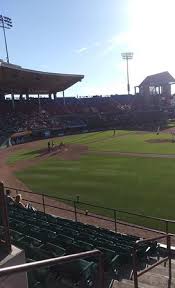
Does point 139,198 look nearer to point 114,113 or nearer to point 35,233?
point 35,233

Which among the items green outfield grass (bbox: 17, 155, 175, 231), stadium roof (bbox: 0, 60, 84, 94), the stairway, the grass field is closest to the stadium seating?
the stairway

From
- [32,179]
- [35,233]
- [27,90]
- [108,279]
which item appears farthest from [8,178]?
[27,90]

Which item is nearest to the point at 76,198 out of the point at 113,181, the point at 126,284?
the point at 113,181

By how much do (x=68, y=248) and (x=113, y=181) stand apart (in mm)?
17950

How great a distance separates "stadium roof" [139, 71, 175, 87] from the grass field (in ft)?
247

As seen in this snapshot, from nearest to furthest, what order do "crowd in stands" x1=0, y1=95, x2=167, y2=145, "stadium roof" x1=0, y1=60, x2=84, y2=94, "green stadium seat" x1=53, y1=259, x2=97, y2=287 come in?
"green stadium seat" x1=53, y1=259, x2=97, y2=287 → "stadium roof" x1=0, y1=60, x2=84, y2=94 → "crowd in stands" x1=0, y1=95, x2=167, y2=145

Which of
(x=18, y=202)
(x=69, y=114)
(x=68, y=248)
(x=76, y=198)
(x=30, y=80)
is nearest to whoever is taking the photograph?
(x=68, y=248)

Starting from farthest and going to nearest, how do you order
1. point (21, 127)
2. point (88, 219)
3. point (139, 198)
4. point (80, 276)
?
1. point (21, 127)
2. point (139, 198)
3. point (88, 219)
4. point (80, 276)

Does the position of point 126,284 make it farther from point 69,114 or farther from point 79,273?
point 69,114

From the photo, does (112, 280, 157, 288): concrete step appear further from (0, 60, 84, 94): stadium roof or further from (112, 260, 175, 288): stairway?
(0, 60, 84, 94): stadium roof

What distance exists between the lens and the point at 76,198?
22359 millimetres

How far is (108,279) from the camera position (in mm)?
8664

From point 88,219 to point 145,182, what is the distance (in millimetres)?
9043

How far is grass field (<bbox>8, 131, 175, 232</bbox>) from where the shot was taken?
20.7 m
